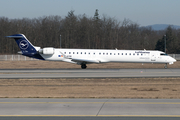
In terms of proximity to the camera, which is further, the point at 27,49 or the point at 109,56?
the point at 27,49

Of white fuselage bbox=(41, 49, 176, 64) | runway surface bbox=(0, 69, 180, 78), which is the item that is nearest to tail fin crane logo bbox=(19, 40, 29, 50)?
white fuselage bbox=(41, 49, 176, 64)

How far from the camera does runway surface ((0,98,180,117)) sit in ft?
33.5

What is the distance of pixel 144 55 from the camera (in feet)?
119

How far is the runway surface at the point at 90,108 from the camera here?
10203 mm

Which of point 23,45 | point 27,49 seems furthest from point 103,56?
point 23,45

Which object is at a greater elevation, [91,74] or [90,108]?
[90,108]

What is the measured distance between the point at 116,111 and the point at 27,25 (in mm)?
93363

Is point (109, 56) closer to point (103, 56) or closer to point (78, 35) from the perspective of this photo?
point (103, 56)

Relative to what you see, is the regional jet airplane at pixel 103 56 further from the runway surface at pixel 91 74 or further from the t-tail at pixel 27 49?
the runway surface at pixel 91 74

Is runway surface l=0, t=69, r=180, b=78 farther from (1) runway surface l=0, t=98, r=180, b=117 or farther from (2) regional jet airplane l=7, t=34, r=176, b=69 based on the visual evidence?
(1) runway surface l=0, t=98, r=180, b=117

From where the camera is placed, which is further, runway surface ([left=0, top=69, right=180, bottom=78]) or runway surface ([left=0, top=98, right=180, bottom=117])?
runway surface ([left=0, top=69, right=180, bottom=78])

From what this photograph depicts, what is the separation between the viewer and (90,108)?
11.3 m

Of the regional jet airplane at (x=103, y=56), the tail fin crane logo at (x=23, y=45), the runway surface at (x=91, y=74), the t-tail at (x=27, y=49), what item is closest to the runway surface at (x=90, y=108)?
the runway surface at (x=91, y=74)

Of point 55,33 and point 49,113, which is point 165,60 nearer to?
point 49,113
